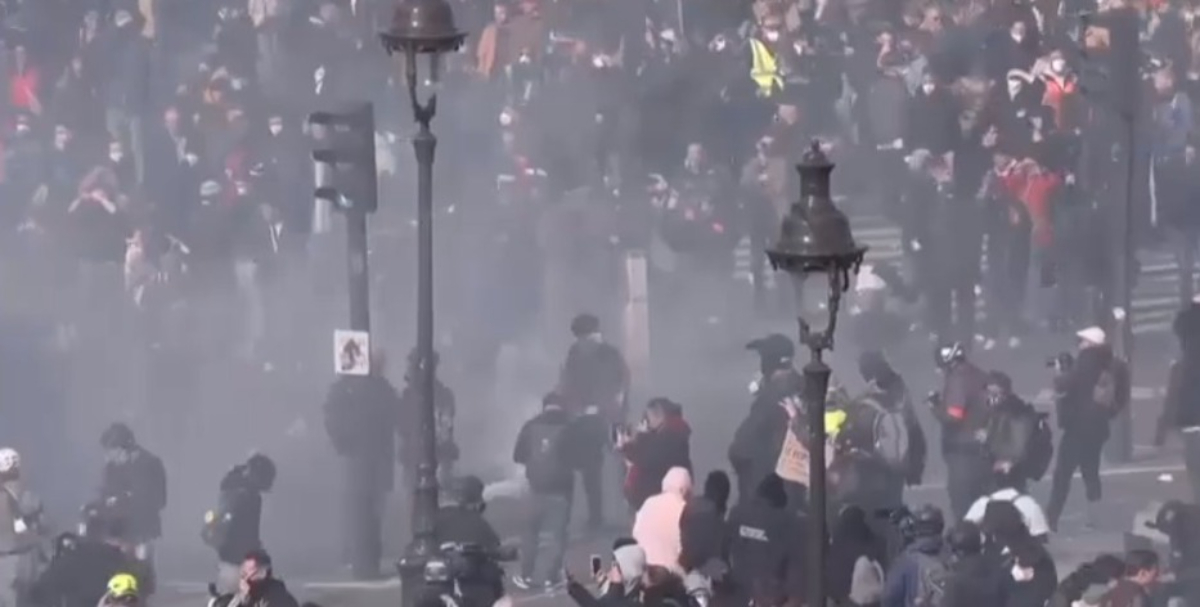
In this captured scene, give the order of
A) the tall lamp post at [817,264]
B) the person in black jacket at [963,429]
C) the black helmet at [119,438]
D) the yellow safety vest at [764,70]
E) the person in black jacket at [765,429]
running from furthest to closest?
the yellow safety vest at [764,70], the person in black jacket at [963,429], the black helmet at [119,438], the person in black jacket at [765,429], the tall lamp post at [817,264]

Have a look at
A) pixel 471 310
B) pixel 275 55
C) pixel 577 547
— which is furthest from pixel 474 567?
pixel 275 55

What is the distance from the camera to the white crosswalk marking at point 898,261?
29172 mm

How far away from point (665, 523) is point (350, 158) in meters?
3.63

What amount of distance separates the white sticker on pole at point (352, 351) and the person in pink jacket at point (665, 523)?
9.10ft

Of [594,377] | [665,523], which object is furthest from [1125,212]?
[665,523]

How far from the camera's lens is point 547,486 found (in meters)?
22.5

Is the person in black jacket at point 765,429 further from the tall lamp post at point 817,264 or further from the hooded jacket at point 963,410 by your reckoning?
the tall lamp post at point 817,264

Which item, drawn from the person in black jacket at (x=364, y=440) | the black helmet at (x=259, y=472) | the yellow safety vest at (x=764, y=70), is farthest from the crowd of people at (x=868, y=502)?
the yellow safety vest at (x=764, y=70)

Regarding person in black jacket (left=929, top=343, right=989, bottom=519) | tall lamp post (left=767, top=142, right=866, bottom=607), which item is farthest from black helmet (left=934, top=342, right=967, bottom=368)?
tall lamp post (left=767, top=142, right=866, bottom=607)

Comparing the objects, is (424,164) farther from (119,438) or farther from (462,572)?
(119,438)

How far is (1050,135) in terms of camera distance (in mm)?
29531

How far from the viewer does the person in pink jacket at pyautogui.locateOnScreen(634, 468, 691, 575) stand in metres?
20.2

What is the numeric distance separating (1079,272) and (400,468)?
7101 mm

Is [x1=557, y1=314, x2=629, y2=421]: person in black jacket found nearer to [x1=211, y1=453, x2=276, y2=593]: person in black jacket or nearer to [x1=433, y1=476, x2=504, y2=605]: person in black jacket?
[x1=211, y1=453, x2=276, y2=593]: person in black jacket
